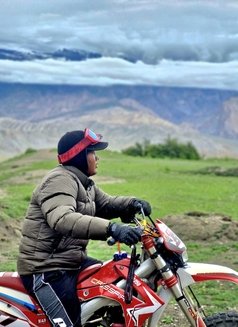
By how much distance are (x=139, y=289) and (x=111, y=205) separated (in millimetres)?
982

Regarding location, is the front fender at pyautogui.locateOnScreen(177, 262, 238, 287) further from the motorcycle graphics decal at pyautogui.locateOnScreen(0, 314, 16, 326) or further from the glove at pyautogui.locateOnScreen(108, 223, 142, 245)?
the motorcycle graphics decal at pyautogui.locateOnScreen(0, 314, 16, 326)

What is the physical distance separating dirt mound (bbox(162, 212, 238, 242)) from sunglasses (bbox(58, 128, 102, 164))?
1013cm

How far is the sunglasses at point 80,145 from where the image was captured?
222 inches

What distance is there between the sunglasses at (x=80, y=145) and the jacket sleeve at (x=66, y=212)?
0.65 feet

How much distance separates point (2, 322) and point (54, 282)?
571 mm

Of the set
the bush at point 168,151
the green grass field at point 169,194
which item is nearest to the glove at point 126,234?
the green grass field at point 169,194

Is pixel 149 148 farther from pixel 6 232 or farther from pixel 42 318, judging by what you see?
pixel 42 318

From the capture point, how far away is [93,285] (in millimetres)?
5559

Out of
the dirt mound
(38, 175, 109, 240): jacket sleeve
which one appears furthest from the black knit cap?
the dirt mound

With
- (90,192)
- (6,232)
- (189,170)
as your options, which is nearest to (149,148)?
(189,170)

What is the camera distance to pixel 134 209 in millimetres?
5992

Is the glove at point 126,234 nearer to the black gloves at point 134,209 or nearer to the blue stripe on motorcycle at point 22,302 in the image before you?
the black gloves at point 134,209

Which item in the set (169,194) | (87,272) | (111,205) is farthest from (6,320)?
(169,194)

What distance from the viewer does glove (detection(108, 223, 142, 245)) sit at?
4.99 metres
